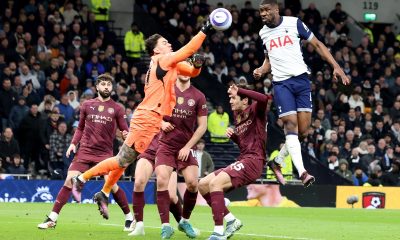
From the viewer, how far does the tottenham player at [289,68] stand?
14.4 m

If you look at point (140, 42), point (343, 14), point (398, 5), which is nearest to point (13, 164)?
point (140, 42)

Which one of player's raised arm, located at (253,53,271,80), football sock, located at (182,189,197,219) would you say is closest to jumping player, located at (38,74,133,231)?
football sock, located at (182,189,197,219)

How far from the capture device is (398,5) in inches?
1665

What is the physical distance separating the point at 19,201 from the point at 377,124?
39.8 feet

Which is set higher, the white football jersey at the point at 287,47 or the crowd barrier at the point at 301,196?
the white football jersey at the point at 287,47

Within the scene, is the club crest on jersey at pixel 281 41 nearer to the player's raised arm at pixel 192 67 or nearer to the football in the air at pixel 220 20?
the player's raised arm at pixel 192 67

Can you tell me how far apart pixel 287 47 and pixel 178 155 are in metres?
2.08

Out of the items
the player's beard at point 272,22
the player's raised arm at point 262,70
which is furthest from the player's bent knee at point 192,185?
the player's beard at point 272,22

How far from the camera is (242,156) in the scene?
1377 cm

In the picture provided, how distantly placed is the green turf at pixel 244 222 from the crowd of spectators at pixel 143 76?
3606 mm

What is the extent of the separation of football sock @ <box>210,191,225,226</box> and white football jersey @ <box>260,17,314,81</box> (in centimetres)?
208

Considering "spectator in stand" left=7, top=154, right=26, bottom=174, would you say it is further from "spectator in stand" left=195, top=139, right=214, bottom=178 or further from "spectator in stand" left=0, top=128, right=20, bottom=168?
"spectator in stand" left=195, top=139, right=214, bottom=178

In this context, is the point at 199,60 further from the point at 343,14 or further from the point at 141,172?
the point at 343,14

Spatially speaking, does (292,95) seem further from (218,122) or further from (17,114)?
(218,122)
